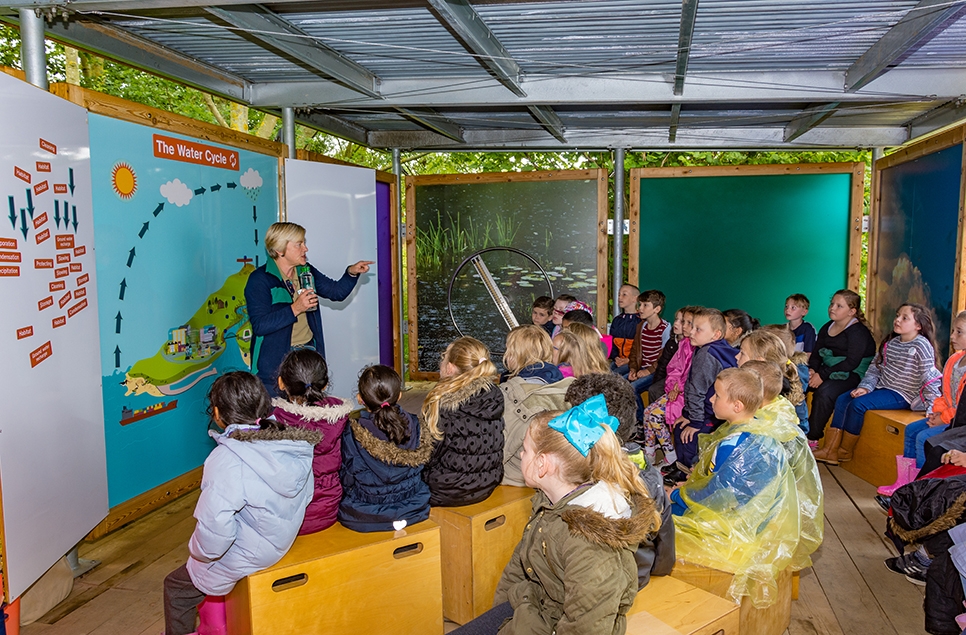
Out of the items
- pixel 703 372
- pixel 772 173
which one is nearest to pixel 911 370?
pixel 703 372

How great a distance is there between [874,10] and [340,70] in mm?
3001

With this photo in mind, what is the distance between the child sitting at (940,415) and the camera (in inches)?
164

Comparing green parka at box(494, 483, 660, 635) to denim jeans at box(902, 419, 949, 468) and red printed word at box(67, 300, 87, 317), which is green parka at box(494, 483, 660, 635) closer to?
red printed word at box(67, 300, 87, 317)

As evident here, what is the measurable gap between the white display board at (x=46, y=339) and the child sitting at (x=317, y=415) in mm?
1013

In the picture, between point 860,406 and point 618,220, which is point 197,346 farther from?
point 618,220

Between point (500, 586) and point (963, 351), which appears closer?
point (500, 586)

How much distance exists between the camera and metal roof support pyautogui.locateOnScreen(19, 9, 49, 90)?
3256mm

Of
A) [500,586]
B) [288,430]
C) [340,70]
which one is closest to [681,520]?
[500,586]

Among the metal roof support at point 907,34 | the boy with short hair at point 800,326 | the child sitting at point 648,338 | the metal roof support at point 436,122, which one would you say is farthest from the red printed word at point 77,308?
the boy with short hair at point 800,326

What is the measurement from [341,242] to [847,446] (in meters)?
4.13

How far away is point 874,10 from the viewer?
356cm

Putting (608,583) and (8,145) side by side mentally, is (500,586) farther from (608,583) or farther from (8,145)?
(8,145)

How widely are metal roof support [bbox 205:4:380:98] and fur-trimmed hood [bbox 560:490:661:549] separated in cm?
295

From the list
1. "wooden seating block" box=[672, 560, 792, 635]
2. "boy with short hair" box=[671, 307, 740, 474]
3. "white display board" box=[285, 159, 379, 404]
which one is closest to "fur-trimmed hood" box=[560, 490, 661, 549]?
"wooden seating block" box=[672, 560, 792, 635]
